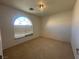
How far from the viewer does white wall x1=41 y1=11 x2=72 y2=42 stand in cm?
480

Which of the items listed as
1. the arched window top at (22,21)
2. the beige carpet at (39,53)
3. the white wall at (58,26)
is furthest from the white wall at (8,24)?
the white wall at (58,26)

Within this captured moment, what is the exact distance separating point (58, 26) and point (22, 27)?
7.39 feet

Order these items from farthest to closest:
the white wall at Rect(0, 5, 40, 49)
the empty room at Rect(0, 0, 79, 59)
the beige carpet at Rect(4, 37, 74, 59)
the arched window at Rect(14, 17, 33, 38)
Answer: the arched window at Rect(14, 17, 33, 38), the white wall at Rect(0, 5, 40, 49), the empty room at Rect(0, 0, 79, 59), the beige carpet at Rect(4, 37, 74, 59)

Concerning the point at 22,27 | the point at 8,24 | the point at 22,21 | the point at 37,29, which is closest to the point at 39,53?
the point at 8,24

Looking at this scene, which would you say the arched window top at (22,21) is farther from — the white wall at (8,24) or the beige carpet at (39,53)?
the beige carpet at (39,53)

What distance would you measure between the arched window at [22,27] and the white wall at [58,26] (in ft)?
3.70

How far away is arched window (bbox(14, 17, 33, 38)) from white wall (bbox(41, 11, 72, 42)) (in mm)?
1129

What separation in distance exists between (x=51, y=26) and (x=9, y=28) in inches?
112

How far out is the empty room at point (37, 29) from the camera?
126 inches

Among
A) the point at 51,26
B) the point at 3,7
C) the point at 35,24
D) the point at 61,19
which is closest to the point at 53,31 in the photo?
the point at 51,26

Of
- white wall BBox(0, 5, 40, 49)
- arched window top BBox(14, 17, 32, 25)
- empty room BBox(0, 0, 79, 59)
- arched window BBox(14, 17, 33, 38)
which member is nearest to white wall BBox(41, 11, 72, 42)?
empty room BBox(0, 0, 79, 59)

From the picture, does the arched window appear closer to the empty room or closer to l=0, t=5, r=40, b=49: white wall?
the empty room

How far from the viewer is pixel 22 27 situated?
5.25m

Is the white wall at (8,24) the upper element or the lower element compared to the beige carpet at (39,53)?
upper
